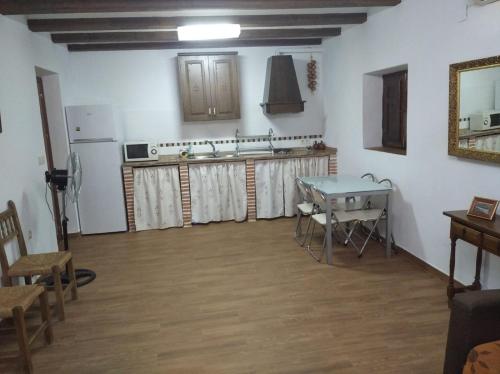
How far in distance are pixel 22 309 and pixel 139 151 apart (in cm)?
319

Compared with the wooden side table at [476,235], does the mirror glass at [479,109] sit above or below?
above

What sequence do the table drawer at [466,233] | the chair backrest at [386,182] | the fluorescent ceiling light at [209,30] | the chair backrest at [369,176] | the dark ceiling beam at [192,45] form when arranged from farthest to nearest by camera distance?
1. the dark ceiling beam at [192,45]
2. the chair backrest at [369,176]
3. the chair backrest at [386,182]
4. the fluorescent ceiling light at [209,30]
5. the table drawer at [466,233]

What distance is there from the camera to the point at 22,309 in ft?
7.64

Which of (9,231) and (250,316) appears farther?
(9,231)

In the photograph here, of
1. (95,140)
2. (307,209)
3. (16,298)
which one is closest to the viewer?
(16,298)

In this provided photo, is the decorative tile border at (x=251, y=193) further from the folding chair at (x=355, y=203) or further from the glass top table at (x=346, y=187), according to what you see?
the folding chair at (x=355, y=203)

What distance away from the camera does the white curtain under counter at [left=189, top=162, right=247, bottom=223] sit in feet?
17.6

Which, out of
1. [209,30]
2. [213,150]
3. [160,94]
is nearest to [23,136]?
[209,30]

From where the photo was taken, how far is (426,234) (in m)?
3.62

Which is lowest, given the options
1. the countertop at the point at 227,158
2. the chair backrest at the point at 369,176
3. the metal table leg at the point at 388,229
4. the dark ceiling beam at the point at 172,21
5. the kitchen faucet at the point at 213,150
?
the metal table leg at the point at 388,229

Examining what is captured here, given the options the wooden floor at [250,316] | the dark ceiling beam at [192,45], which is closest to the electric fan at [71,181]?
the wooden floor at [250,316]

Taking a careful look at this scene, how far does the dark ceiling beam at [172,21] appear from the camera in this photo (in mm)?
3949

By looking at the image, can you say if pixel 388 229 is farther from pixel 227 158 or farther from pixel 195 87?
pixel 195 87

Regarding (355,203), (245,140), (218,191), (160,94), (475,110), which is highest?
(160,94)
